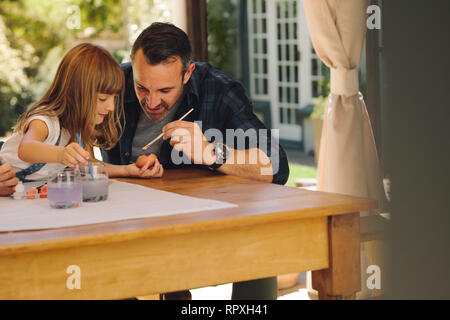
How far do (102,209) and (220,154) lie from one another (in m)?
0.80

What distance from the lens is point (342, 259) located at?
165 centimetres

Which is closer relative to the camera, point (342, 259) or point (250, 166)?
point (342, 259)

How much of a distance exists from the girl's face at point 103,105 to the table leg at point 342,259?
99cm

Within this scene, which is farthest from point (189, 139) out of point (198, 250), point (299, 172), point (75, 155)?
point (299, 172)

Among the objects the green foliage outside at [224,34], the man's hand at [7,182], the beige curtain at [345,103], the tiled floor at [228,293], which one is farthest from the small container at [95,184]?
the green foliage outside at [224,34]

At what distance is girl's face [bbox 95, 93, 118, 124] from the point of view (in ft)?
7.41

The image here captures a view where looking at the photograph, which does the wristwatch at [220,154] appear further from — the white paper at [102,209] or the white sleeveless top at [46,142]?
the white sleeveless top at [46,142]

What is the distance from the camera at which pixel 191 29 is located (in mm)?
3541

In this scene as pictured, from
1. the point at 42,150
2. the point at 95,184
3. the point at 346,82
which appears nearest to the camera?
the point at 95,184

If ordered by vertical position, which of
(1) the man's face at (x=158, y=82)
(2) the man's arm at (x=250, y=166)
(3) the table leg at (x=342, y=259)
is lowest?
(3) the table leg at (x=342, y=259)

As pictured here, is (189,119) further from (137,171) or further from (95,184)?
(95,184)

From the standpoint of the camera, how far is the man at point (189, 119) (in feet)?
7.47

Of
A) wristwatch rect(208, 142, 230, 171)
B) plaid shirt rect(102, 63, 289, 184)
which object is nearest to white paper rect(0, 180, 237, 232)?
wristwatch rect(208, 142, 230, 171)
